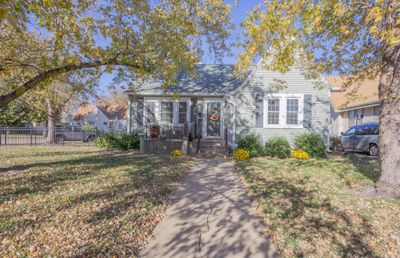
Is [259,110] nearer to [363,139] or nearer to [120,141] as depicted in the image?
[363,139]

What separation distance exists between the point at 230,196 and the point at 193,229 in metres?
1.86

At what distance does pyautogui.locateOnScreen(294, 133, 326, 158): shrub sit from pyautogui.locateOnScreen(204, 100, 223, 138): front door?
4.39m

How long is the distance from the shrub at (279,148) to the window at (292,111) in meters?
2.03

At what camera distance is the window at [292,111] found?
12680mm

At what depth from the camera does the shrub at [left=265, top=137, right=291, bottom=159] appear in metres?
11.0

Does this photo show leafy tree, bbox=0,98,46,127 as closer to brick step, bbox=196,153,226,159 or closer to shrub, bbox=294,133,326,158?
brick step, bbox=196,153,226,159

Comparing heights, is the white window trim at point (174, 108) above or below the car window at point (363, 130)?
above

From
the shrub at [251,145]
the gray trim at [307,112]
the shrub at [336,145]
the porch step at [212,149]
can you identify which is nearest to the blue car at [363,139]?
the shrub at [336,145]

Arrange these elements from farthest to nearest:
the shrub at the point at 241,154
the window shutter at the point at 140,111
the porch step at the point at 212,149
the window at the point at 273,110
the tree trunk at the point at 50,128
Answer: the tree trunk at the point at 50,128, the window shutter at the point at 140,111, the window at the point at 273,110, the porch step at the point at 212,149, the shrub at the point at 241,154

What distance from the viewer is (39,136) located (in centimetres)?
2033

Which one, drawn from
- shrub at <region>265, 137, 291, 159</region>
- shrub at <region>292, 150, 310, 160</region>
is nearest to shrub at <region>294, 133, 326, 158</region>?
shrub at <region>292, 150, 310, 160</region>

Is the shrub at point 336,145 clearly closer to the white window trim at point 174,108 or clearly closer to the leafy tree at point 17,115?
the white window trim at point 174,108

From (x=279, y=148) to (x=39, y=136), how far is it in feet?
64.7

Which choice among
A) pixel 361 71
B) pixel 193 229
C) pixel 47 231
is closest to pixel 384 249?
pixel 193 229
